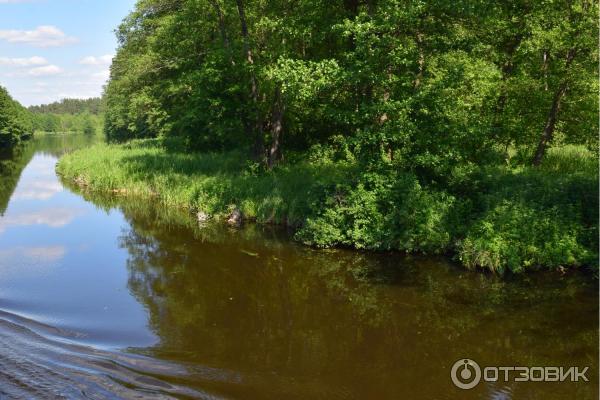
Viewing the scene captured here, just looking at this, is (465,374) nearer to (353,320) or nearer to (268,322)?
(353,320)

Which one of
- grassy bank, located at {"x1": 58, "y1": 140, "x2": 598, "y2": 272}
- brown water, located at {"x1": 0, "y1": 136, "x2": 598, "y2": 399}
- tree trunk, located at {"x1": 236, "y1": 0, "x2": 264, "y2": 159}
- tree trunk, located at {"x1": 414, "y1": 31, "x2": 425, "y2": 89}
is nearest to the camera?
brown water, located at {"x1": 0, "y1": 136, "x2": 598, "y2": 399}

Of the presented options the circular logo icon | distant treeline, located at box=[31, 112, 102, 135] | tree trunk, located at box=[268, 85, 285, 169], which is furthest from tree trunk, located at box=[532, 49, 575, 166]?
distant treeline, located at box=[31, 112, 102, 135]

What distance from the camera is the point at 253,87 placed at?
2098 centimetres

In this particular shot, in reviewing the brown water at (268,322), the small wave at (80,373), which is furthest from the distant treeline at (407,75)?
the small wave at (80,373)

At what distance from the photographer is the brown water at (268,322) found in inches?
271

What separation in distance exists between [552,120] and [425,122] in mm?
5584

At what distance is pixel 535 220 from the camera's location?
11648 mm

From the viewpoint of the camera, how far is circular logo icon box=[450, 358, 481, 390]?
278 inches

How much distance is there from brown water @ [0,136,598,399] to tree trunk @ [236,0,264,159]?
7.71 metres

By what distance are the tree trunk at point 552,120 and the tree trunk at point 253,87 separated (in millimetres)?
11226

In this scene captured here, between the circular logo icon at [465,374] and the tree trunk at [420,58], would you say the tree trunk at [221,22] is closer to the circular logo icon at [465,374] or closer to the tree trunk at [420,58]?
the tree trunk at [420,58]

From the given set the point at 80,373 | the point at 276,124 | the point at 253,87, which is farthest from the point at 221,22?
the point at 80,373

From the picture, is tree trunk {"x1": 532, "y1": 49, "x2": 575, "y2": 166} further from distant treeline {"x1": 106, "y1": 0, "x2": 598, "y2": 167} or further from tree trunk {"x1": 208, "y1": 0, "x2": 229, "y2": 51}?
tree trunk {"x1": 208, "y1": 0, "x2": 229, "y2": 51}

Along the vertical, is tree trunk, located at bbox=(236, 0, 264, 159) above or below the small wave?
above
